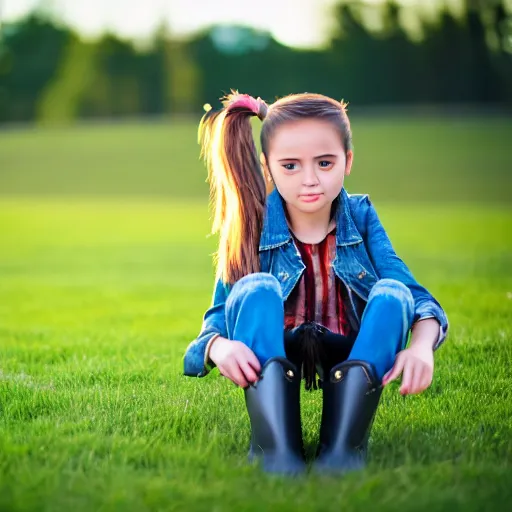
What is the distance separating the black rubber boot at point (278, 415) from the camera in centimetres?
218

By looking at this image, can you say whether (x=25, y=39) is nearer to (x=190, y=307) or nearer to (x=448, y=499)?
(x=190, y=307)

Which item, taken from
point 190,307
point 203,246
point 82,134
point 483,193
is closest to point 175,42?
point 82,134

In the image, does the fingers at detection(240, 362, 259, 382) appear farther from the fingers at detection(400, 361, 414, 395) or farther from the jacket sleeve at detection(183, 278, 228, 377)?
the fingers at detection(400, 361, 414, 395)

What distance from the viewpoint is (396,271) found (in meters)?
2.51

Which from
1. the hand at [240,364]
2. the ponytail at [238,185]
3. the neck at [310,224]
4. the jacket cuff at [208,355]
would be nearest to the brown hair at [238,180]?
the ponytail at [238,185]

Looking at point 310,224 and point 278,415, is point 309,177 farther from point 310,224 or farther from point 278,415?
point 278,415

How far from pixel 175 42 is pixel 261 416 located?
3296cm

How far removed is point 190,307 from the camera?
236 inches

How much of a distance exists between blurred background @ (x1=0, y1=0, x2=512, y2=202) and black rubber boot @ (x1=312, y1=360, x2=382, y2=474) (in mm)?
18897

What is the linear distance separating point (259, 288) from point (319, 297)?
1.01 feet

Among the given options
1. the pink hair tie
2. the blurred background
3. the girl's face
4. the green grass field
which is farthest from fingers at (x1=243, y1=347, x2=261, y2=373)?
the blurred background

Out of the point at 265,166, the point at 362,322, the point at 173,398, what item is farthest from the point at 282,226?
the point at 173,398

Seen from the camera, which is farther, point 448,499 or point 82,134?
point 82,134

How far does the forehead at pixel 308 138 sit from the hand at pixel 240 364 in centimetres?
56
